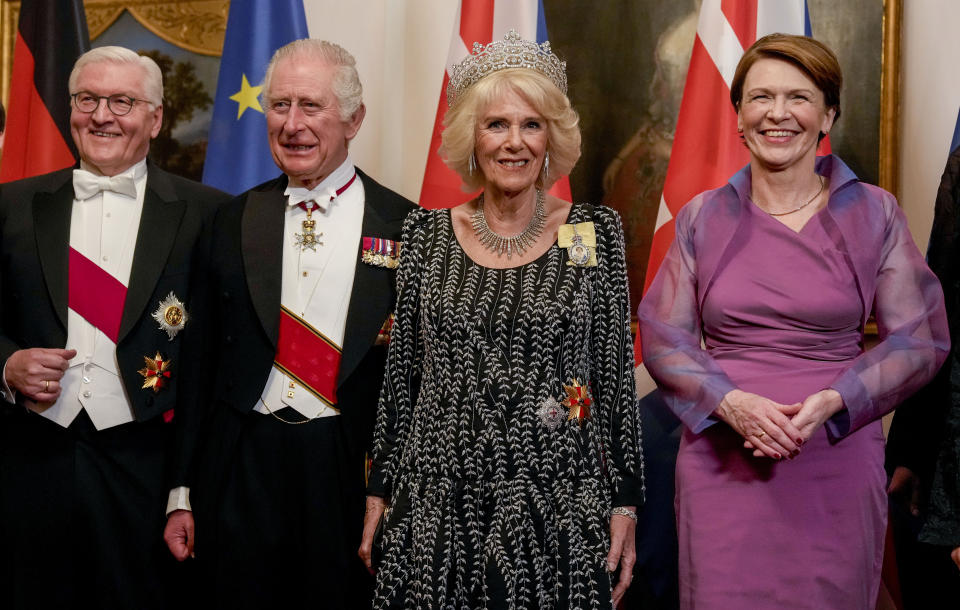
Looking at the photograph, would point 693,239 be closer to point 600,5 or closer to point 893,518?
point 893,518

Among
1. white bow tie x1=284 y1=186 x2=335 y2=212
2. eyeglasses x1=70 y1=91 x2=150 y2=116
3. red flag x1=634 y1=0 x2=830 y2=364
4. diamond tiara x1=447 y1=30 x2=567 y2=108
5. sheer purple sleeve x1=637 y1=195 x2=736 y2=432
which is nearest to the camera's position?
sheer purple sleeve x1=637 y1=195 x2=736 y2=432

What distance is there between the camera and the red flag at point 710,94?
3053mm

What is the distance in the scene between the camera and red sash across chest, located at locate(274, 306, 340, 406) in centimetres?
221

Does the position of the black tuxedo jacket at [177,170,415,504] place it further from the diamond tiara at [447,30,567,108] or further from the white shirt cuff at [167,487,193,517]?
the diamond tiara at [447,30,567,108]

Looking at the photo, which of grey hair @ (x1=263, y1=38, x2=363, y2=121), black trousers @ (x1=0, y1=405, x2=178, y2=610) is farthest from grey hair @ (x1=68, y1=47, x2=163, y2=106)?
black trousers @ (x1=0, y1=405, x2=178, y2=610)

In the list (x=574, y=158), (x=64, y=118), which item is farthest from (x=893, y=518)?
(x=64, y=118)

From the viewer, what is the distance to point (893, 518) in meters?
2.67

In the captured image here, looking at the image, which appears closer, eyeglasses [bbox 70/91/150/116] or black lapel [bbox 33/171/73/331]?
black lapel [bbox 33/171/73/331]

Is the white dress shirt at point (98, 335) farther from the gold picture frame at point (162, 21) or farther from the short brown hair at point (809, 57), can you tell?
the gold picture frame at point (162, 21)

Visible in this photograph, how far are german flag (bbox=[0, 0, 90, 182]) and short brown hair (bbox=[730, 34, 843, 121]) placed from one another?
7.96 feet

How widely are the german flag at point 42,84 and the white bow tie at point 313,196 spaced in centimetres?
148

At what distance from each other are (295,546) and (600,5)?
2315 millimetres

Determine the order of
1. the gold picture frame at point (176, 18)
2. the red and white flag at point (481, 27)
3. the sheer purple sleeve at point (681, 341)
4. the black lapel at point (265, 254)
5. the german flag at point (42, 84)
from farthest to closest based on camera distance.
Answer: the gold picture frame at point (176, 18) → the german flag at point (42, 84) → the red and white flag at point (481, 27) → the black lapel at point (265, 254) → the sheer purple sleeve at point (681, 341)

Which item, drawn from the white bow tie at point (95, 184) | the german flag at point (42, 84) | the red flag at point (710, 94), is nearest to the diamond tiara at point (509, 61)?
the white bow tie at point (95, 184)
